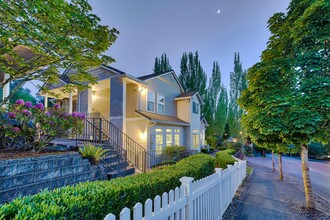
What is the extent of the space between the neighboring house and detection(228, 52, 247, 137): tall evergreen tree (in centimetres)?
1198

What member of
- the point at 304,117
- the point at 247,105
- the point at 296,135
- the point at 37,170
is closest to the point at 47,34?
the point at 37,170

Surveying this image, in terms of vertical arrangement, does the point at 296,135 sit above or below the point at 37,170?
above

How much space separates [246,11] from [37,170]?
51.0 feet

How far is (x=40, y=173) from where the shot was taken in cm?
387

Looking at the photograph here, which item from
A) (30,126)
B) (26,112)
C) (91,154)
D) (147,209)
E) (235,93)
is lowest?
(91,154)

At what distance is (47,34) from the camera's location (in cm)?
483

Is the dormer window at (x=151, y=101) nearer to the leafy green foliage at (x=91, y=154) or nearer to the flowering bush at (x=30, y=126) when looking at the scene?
the leafy green foliage at (x=91, y=154)

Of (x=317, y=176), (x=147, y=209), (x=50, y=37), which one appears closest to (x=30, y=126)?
(x=50, y=37)

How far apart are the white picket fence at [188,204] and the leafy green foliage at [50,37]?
17.6 ft

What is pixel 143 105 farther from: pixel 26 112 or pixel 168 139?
pixel 26 112

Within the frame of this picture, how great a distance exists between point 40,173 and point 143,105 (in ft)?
26.0

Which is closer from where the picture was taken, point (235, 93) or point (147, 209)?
point (147, 209)

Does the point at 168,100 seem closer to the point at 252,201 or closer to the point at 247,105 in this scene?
the point at 247,105

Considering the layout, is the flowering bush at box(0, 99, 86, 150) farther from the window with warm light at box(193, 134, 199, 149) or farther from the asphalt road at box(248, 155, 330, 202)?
the window with warm light at box(193, 134, 199, 149)
